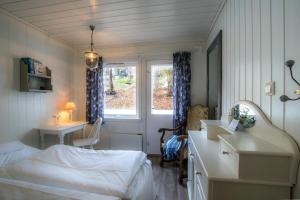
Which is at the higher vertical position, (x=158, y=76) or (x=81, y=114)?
(x=158, y=76)

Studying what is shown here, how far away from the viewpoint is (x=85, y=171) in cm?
163

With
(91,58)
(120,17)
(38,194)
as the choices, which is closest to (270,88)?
(38,194)

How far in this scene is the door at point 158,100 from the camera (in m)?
3.65

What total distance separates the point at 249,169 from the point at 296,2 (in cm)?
91

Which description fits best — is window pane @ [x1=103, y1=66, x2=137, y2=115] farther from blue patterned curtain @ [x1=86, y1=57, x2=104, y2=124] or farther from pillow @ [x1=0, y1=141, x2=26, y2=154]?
pillow @ [x1=0, y1=141, x2=26, y2=154]

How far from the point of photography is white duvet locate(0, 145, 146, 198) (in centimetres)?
141

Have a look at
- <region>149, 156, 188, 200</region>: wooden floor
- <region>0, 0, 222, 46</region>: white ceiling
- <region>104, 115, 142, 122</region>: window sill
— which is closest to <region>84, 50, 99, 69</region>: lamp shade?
<region>0, 0, 222, 46</region>: white ceiling

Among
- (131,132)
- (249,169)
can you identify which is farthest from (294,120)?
(131,132)

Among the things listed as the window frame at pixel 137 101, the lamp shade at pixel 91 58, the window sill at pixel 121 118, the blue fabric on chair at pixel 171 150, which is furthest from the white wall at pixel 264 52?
the window sill at pixel 121 118

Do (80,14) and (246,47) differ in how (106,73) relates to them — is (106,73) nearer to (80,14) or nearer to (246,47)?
(80,14)

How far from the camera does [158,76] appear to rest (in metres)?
3.68

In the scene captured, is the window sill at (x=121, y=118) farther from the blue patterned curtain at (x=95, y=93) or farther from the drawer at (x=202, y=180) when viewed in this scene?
the drawer at (x=202, y=180)

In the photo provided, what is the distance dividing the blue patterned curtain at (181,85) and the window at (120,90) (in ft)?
2.96

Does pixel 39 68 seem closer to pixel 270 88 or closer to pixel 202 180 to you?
pixel 202 180
